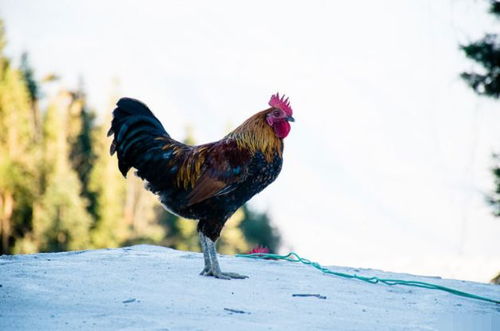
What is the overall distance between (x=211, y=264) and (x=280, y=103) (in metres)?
1.66

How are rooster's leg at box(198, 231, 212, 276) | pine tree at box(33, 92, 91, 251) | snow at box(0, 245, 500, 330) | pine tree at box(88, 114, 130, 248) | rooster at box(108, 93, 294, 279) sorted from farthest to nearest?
pine tree at box(88, 114, 130, 248), pine tree at box(33, 92, 91, 251), rooster's leg at box(198, 231, 212, 276), rooster at box(108, 93, 294, 279), snow at box(0, 245, 500, 330)

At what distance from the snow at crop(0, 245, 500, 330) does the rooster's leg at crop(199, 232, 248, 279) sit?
0.36ft

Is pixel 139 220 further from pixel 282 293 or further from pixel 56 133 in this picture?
pixel 282 293

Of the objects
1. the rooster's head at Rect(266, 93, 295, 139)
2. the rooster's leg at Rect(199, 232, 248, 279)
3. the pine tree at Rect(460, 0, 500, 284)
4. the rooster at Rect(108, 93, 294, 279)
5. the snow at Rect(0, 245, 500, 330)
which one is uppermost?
the pine tree at Rect(460, 0, 500, 284)

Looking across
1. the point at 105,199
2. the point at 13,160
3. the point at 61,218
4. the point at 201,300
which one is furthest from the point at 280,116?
the point at 105,199

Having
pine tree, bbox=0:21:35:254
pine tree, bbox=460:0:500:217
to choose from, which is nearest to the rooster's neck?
pine tree, bbox=460:0:500:217

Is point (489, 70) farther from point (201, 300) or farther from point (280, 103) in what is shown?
point (201, 300)

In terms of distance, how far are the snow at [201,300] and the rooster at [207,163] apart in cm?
55

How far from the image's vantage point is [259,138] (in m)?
5.25

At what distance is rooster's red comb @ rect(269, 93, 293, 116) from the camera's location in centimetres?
546

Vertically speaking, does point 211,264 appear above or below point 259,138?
below

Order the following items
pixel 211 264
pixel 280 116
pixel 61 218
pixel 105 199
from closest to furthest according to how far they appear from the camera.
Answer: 1. pixel 211 264
2. pixel 280 116
3. pixel 61 218
4. pixel 105 199

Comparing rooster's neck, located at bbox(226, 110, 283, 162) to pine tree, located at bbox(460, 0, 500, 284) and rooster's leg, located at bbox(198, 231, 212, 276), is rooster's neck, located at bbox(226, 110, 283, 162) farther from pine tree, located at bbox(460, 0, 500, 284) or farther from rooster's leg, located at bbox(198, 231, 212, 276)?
pine tree, located at bbox(460, 0, 500, 284)

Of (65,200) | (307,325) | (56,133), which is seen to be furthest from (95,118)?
(307,325)
